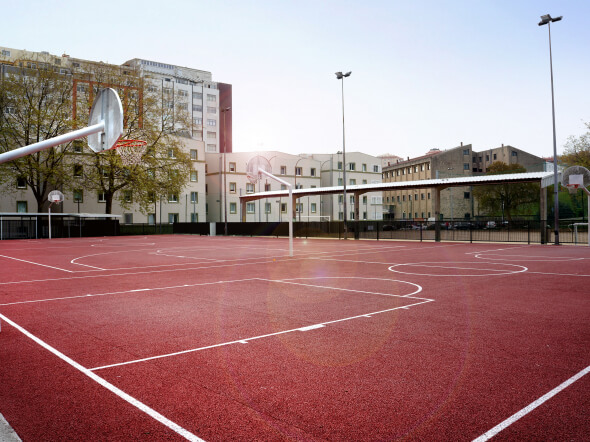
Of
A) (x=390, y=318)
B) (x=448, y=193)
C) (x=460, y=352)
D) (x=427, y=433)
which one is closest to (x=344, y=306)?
(x=390, y=318)

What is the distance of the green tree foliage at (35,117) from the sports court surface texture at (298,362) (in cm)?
4051

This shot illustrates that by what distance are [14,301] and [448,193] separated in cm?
7819

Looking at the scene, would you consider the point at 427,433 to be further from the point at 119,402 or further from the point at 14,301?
the point at 14,301

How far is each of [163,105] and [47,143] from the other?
4946cm

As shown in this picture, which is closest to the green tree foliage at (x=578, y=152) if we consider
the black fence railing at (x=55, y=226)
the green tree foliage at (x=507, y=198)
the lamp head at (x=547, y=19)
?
the green tree foliage at (x=507, y=198)

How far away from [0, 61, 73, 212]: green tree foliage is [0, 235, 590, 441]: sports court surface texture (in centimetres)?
4051

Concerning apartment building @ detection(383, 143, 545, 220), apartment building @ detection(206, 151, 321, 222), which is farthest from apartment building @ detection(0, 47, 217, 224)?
apartment building @ detection(383, 143, 545, 220)

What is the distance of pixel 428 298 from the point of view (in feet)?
34.2

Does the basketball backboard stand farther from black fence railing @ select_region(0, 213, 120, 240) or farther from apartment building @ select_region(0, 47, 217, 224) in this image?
black fence railing @ select_region(0, 213, 120, 240)

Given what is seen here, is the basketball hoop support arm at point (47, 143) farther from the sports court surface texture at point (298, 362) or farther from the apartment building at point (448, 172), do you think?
the apartment building at point (448, 172)

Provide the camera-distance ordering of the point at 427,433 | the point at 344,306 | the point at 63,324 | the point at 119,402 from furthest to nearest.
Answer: the point at 344,306 < the point at 63,324 < the point at 119,402 < the point at 427,433

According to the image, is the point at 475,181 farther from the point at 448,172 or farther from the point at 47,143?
the point at 448,172

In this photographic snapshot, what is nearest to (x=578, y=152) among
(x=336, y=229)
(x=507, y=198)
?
(x=507, y=198)

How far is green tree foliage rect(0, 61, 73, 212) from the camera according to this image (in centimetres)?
4731
